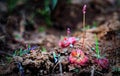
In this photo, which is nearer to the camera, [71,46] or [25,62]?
[25,62]

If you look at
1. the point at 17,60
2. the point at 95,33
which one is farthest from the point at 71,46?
the point at 95,33

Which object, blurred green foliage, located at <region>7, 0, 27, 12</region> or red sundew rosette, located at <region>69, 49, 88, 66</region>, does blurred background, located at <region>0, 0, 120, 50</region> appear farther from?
red sundew rosette, located at <region>69, 49, 88, 66</region>

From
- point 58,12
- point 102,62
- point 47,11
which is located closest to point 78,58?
point 102,62

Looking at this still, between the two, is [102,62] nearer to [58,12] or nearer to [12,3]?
[58,12]

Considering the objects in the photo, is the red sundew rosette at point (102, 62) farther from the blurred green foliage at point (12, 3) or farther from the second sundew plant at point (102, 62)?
the blurred green foliage at point (12, 3)

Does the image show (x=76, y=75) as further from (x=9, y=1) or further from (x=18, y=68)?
(x=9, y=1)

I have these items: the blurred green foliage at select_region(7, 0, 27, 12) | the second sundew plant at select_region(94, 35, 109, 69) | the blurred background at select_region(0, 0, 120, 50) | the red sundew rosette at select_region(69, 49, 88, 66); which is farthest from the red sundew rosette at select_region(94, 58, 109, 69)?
the blurred green foliage at select_region(7, 0, 27, 12)

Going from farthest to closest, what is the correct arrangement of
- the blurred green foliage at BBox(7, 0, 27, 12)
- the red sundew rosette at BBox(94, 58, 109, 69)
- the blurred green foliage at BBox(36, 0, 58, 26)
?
the blurred green foliage at BBox(7, 0, 27, 12) → the blurred green foliage at BBox(36, 0, 58, 26) → the red sundew rosette at BBox(94, 58, 109, 69)
